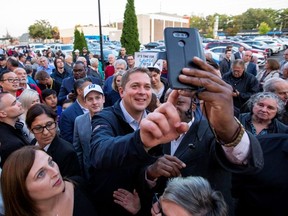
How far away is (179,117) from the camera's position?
42.8 inches

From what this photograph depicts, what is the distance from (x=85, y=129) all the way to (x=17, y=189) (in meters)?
1.39

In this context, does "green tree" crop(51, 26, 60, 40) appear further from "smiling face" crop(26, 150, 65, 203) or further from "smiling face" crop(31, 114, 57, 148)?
"smiling face" crop(26, 150, 65, 203)

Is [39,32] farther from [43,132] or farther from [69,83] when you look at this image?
[43,132]

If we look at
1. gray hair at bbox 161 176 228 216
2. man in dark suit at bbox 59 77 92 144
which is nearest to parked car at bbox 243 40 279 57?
man in dark suit at bbox 59 77 92 144

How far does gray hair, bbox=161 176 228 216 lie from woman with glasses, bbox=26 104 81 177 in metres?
1.17

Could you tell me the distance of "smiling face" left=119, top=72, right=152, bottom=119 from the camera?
2.09 m

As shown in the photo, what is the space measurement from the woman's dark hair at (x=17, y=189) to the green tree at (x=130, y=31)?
1463cm

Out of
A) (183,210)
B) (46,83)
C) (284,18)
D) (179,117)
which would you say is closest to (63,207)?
(183,210)

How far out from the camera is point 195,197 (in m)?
1.48

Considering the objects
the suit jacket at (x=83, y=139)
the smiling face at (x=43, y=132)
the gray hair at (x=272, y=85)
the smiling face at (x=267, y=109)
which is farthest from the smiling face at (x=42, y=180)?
the gray hair at (x=272, y=85)

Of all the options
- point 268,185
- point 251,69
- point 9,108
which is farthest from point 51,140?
point 251,69

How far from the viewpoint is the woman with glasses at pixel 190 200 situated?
4.75ft

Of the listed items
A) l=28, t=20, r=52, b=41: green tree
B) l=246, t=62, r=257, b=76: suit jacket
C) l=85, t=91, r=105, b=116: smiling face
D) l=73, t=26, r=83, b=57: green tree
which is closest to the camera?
l=85, t=91, r=105, b=116: smiling face

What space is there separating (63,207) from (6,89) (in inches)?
125
